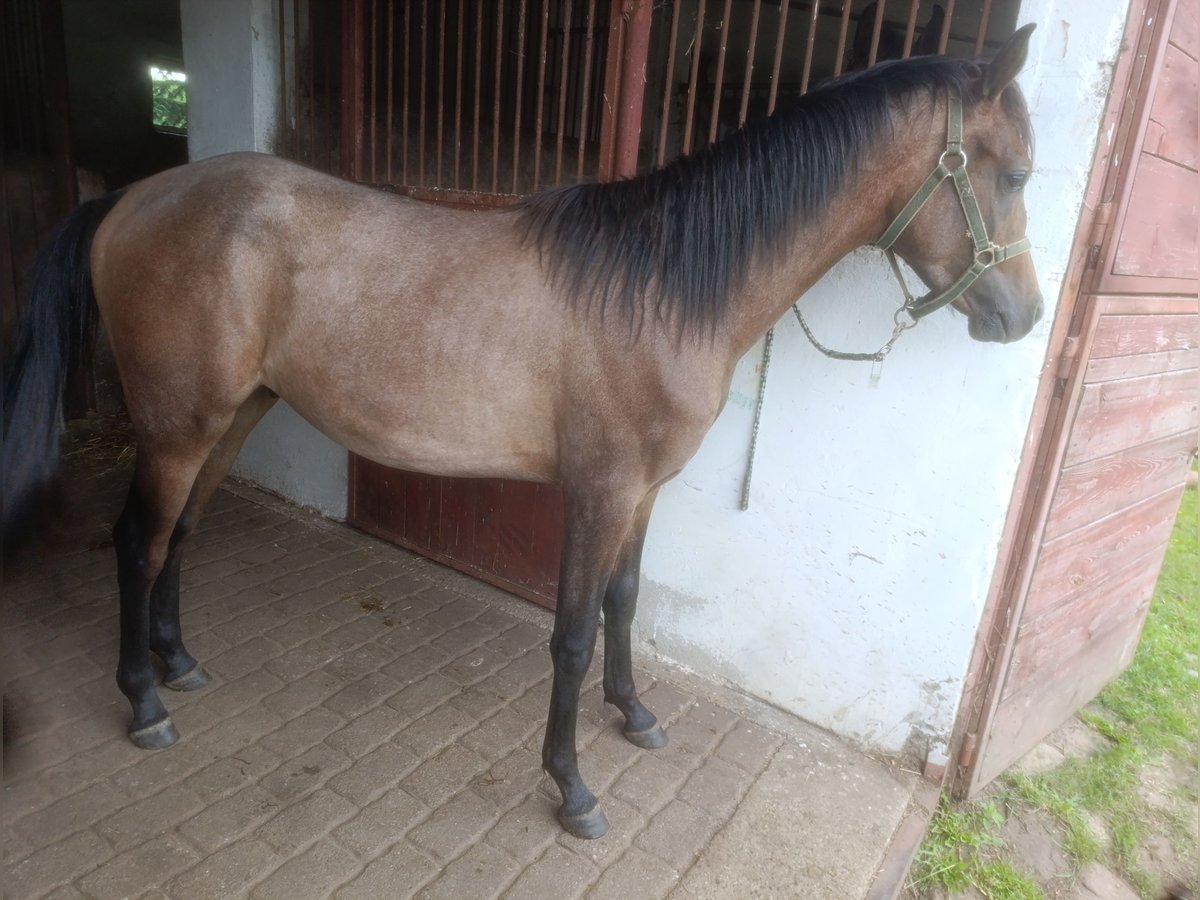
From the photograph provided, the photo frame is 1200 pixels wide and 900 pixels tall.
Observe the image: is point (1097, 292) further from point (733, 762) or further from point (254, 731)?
point (254, 731)

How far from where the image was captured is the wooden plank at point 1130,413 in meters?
2.44

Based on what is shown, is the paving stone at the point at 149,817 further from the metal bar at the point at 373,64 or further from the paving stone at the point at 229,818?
the metal bar at the point at 373,64

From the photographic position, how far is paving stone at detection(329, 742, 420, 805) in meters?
2.36

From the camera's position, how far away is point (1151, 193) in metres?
2.29

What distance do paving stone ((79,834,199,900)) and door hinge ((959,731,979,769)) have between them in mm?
2445

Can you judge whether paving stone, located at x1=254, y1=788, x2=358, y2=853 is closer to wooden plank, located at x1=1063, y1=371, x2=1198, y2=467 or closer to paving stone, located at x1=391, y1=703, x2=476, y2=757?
paving stone, located at x1=391, y1=703, x2=476, y2=757

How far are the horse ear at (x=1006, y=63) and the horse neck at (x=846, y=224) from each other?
0.12 m

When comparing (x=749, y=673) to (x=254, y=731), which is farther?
(x=749, y=673)

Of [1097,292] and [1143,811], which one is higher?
[1097,292]

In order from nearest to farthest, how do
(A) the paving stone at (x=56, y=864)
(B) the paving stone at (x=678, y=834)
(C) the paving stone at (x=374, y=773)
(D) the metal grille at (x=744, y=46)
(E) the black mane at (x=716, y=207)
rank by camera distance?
(A) the paving stone at (x=56, y=864), (E) the black mane at (x=716, y=207), (B) the paving stone at (x=678, y=834), (C) the paving stone at (x=374, y=773), (D) the metal grille at (x=744, y=46)

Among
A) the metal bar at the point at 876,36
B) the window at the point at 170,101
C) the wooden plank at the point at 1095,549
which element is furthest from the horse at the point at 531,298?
the window at the point at 170,101

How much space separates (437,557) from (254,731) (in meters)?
1.42

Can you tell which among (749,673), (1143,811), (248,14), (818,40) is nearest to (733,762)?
(749,673)

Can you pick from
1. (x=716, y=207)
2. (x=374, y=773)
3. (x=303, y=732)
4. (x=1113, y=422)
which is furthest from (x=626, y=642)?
(x=1113, y=422)
